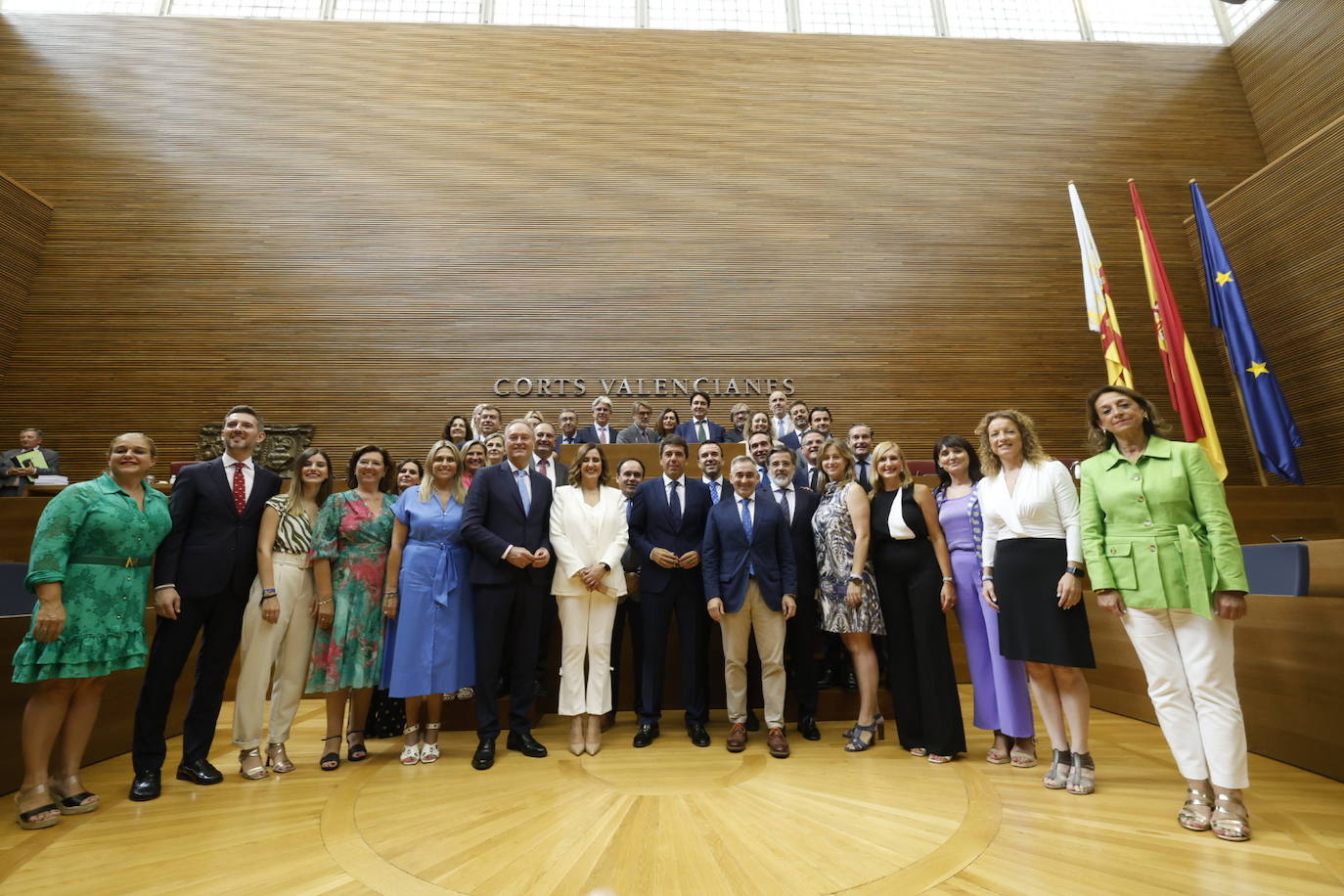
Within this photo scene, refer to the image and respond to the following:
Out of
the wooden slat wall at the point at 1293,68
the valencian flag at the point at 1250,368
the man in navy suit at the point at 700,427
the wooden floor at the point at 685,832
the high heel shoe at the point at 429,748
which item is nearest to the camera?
the wooden floor at the point at 685,832

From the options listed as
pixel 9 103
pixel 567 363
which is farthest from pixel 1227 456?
pixel 9 103

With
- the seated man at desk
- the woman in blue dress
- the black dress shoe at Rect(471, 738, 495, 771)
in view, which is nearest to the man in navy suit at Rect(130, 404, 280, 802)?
the woman in blue dress

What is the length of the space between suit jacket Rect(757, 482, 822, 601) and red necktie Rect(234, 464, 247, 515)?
2324 millimetres

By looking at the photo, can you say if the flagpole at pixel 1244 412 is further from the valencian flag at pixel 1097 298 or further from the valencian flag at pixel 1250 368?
the valencian flag at pixel 1097 298

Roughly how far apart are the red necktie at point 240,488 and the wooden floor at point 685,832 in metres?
1.14

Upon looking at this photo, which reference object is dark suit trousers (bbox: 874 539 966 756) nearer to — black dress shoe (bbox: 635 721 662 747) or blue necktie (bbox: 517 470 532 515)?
black dress shoe (bbox: 635 721 662 747)

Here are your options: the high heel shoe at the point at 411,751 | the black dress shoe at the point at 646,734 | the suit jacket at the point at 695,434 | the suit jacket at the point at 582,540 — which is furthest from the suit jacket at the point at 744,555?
the suit jacket at the point at 695,434

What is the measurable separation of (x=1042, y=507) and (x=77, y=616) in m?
3.61

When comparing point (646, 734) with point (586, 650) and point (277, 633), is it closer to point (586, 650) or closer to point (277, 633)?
point (586, 650)

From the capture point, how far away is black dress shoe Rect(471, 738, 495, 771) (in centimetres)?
265

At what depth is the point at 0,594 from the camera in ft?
10.3

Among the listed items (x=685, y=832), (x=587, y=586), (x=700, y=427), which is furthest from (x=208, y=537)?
(x=700, y=427)

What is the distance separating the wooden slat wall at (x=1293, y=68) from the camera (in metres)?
7.51

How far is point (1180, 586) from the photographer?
1.98 meters
